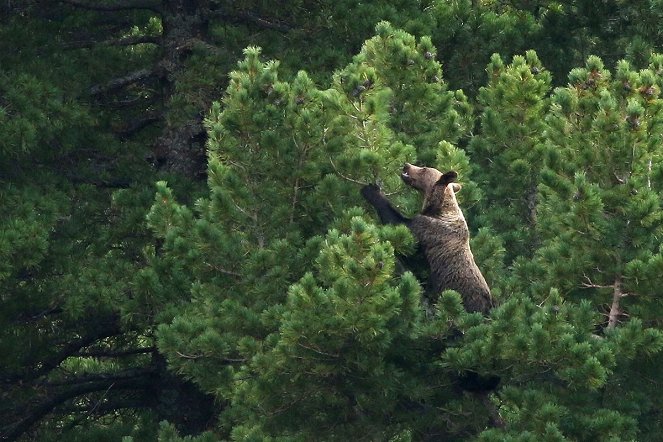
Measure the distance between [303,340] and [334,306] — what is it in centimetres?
42

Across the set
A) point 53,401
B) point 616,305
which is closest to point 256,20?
point 53,401

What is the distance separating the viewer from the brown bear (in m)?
11.2

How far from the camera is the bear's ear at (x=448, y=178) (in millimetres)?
11094

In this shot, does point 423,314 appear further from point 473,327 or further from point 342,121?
point 342,121

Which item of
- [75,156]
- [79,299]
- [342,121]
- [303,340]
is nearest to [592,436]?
[303,340]

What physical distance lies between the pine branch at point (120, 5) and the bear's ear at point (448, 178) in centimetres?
658

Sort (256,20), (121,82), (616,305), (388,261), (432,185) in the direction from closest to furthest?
(388,261), (616,305), (432,185), (256,20), (121,82)

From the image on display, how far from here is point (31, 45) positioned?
16672 millimetres

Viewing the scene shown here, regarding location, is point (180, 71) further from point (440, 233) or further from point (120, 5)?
point (440, 233)

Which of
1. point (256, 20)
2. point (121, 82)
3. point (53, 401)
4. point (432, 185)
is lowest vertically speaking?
point (53, 401)

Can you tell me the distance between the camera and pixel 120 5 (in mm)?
16969

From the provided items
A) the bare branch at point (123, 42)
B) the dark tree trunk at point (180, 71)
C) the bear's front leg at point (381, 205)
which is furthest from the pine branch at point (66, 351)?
the bear's front leg at point (381, 205)

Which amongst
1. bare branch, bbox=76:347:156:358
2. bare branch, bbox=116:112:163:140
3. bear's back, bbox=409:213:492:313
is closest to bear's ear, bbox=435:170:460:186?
bear's back, bbox=409:213:492:313

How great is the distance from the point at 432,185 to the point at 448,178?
165 mm
